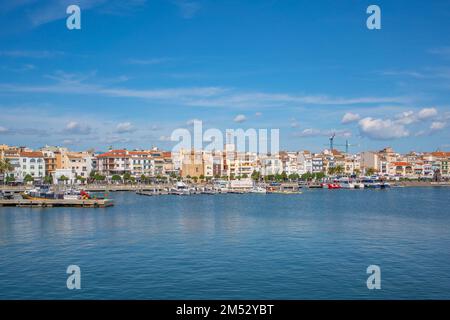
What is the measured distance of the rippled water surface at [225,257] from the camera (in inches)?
455

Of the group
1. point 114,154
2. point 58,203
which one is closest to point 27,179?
point 114,154

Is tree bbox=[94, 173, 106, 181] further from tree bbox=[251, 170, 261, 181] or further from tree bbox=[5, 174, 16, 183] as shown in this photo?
tree bbox=[251, 170, 261, 181]

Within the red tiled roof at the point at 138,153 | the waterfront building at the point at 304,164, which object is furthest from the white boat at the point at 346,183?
the red tiled roof at the point at 138,153

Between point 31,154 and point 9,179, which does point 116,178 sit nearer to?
Answer: point 31,154

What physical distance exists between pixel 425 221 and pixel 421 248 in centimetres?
878

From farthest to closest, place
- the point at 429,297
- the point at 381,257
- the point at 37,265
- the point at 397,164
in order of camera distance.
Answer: the point at 397,164 < the point at 381,257 < the point at 37,265 < the point at 429,297

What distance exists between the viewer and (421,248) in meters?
16.6

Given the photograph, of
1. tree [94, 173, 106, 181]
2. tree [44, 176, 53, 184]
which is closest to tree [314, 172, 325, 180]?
tree [94, 173, 106, 181]

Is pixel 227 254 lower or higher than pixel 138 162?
lower

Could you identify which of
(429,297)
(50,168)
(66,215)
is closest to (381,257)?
(429,297)

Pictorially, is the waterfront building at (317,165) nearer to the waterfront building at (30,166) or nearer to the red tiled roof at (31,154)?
the waterfront building at (30,166)

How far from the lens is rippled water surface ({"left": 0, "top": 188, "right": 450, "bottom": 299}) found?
11555mm
